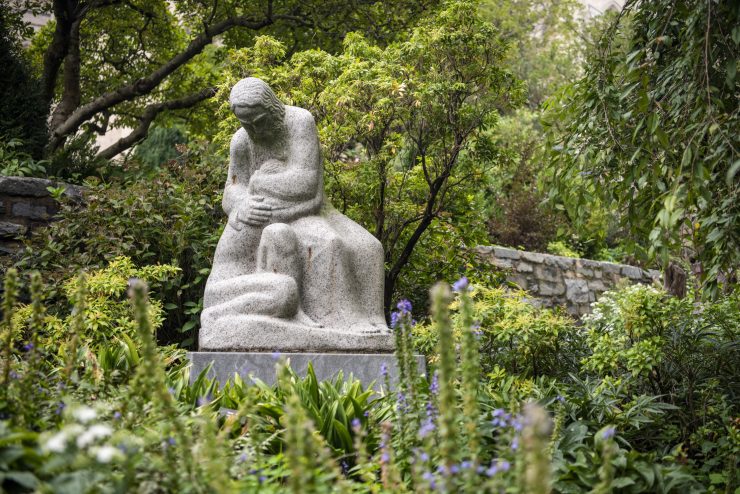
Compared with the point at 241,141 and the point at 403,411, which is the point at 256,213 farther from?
the point at 403,411

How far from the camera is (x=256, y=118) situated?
446cm

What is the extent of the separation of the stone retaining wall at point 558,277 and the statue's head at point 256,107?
5.39 m

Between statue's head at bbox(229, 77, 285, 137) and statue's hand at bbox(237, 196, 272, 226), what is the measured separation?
44 cm

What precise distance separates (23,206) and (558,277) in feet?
22.4

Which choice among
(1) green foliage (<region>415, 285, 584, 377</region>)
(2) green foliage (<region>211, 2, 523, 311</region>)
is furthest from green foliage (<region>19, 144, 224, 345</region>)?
(1) green foliage (<region>415, 285, 584, 377</region>)

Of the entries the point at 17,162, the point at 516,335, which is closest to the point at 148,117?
the point at 17,162

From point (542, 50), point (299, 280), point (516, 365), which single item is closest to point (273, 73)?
point (299, 280)

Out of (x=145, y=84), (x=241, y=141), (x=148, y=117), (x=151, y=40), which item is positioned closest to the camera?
(x=241, y=141)

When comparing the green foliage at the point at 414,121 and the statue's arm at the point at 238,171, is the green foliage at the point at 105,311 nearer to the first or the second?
the statue's arm at the point at 238,171

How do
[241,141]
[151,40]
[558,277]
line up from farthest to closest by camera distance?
1. [151,40]
2. [558,277]
3. [241,141]

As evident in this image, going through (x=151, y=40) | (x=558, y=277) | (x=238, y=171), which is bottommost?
(x=558, y=277)

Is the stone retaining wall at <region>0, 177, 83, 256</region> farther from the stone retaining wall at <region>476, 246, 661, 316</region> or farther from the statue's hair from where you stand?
the stone retaining wall at <region>476, 246, 661, 316</region>

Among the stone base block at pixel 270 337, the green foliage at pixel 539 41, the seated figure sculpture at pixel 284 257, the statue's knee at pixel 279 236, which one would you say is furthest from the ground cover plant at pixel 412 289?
the green foliage at pixel 539 41

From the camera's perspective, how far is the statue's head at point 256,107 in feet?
14.5
